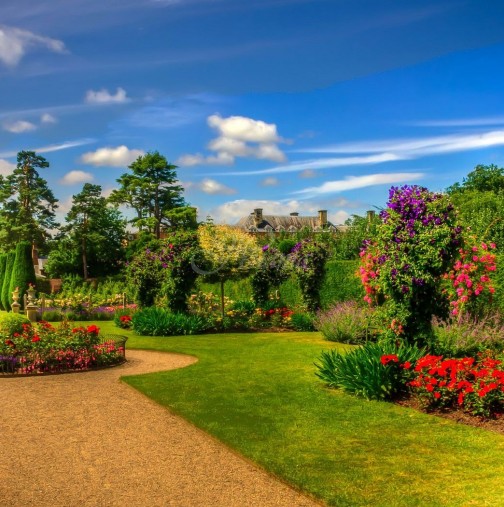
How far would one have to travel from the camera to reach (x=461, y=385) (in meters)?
8.20

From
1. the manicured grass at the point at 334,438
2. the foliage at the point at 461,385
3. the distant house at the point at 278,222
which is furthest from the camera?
the distant house at the point at 278,222

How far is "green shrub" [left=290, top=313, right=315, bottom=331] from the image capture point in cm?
2070

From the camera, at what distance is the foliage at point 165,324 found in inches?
757

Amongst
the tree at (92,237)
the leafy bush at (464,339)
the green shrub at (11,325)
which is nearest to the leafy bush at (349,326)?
the leafy bush at (464,339)

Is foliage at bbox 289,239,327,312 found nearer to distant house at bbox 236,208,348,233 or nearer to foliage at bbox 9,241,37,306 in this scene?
foliage at bbox 9,241,37,306

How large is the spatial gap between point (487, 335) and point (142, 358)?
318 inches

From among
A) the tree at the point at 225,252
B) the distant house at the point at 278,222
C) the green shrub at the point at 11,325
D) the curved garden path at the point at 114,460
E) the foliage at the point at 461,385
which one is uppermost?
the distant house at the point at 278,222

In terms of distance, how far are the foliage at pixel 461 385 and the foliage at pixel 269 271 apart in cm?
1372

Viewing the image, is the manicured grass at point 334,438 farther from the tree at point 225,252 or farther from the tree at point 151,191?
the tree at point 151,191

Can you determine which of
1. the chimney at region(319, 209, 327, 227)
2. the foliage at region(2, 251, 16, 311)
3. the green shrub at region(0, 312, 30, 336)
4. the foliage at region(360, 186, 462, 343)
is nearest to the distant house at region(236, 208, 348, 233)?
the chimney at region(319, 209, 327, 227)

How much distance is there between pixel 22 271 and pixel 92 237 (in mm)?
12745

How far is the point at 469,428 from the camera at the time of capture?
7.77 m

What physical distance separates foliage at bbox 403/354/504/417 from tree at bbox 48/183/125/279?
36739 millimetres

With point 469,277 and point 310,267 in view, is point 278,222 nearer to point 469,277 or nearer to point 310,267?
point 310,267
